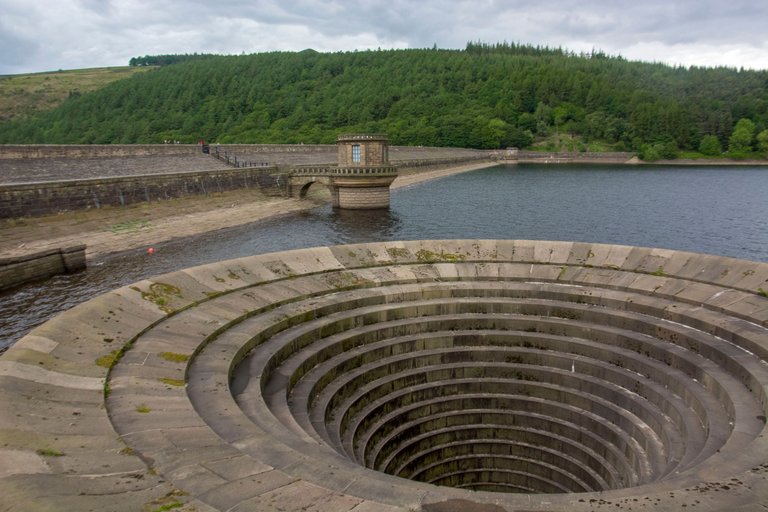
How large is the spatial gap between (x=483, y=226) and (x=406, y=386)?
4868cm

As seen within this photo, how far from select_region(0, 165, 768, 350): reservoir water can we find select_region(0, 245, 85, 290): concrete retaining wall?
0.73 m

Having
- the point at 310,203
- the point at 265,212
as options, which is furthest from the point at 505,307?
the point at 310,203

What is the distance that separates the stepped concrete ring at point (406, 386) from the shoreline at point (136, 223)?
101 feet

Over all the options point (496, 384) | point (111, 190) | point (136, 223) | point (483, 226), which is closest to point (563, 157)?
point (483, 226)

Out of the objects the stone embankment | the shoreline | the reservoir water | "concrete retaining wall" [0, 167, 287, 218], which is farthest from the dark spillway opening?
the stone embankment

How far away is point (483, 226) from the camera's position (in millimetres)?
65000

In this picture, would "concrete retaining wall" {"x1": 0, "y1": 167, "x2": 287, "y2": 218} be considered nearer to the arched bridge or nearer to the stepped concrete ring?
the arched bridge

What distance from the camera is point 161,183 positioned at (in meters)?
60.6

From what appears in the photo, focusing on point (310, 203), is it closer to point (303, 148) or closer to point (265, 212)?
point (265, 212)

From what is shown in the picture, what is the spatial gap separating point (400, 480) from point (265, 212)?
64.6 metres

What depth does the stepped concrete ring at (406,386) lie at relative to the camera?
8.98 metres

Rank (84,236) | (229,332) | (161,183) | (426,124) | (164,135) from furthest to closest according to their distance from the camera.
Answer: (426,124), (164,135), (161,183), (84,236), (229,332)

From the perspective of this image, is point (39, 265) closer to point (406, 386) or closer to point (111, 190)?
point (111, 190)

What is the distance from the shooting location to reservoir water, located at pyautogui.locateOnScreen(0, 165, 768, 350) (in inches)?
1455
